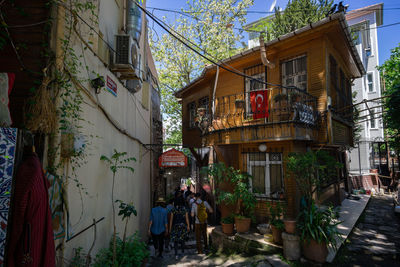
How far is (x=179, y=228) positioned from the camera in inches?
293

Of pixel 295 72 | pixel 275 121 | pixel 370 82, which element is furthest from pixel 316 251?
pixel 370 82

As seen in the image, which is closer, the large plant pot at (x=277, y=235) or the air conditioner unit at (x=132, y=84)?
the large plant pot at (x=277, y=235)

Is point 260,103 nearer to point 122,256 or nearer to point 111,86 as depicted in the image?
point 111,86

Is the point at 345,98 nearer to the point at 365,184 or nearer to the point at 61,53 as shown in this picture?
the point at 365,184

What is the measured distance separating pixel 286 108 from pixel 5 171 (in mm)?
7574

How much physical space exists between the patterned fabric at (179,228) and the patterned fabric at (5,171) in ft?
18.9

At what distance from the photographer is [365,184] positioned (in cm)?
1652

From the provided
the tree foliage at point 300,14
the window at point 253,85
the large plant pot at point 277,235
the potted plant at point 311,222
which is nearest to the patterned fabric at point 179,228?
the large plant pot at point 277,235

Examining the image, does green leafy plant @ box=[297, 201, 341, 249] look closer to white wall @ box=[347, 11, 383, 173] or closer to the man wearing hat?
the man wearing hat

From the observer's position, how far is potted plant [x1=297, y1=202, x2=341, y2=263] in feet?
18.1

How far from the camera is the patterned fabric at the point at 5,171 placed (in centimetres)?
216

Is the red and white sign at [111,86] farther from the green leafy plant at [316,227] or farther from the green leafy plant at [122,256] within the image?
the green leafy plant at [316,227]

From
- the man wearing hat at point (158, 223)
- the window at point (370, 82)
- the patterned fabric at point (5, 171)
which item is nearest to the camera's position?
the patterned fabric at point (5, 171)

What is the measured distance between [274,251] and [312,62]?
21.7 ft
